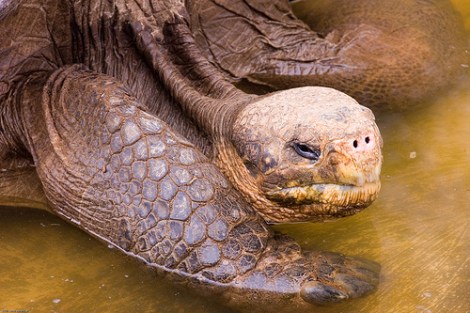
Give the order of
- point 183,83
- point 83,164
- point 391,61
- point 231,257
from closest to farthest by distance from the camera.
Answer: point 231,257 → point 83,164 → point 183,83 → point 391,61

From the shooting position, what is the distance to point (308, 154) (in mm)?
3818

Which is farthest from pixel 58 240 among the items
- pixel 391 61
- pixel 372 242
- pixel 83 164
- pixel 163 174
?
pixel 391 61

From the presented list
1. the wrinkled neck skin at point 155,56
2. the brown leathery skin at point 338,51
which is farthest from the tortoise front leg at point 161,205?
the brown leathery skin at point 338,51

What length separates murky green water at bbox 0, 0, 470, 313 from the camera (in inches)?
156

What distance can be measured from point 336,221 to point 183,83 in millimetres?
1020

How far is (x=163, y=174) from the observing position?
4023mm

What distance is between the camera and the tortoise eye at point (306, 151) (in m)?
3.79

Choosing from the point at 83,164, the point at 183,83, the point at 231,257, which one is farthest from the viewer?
the point at 183,83

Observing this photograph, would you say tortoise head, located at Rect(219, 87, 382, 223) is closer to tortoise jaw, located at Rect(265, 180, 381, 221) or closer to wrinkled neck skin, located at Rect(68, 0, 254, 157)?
tortoise jaw, located at Rect(265, 180, 381, 221)

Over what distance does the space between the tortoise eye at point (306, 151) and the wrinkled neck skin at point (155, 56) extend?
770 mm

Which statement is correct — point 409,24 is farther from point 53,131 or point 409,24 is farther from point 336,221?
point 53,131

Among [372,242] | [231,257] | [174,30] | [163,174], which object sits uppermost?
[174,30]

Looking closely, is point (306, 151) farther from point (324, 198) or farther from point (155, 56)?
point (155, 56)

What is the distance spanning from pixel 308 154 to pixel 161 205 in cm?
68
